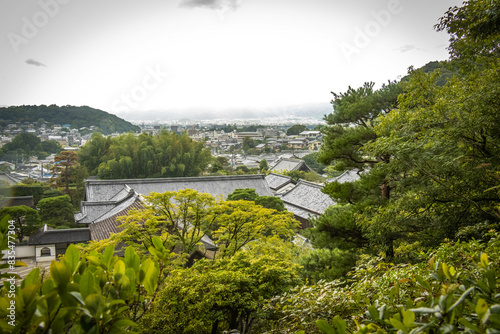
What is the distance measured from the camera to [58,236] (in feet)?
41.5

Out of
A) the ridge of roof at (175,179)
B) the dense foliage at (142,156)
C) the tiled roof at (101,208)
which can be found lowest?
the tiled roof at (101,208)

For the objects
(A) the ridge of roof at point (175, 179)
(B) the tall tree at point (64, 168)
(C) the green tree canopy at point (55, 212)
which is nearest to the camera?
(C) the green tree canopy at point (55, 212)

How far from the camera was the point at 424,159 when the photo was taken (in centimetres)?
462

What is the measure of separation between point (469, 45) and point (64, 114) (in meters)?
42.3

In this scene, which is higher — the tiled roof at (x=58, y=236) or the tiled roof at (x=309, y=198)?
the tiled roof at (x=58, y=236)

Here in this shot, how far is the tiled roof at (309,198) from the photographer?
19.3 m

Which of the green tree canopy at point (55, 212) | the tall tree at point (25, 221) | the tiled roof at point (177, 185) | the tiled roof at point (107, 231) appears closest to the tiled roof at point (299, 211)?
A: the tiled roof at point (177, 185)

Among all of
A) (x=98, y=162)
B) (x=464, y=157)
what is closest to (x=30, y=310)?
(x=464, y=157)

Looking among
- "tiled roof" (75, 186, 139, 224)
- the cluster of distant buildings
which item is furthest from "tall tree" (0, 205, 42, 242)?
the cluster of distant buildings

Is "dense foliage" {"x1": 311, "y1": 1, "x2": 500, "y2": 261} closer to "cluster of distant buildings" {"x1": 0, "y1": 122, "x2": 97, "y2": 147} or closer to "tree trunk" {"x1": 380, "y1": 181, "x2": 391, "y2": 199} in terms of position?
"tree trunk" {"x1": 380, "y1": 181, "x2": 391, "y2": 199}

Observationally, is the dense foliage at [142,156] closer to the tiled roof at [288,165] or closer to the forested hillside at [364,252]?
the tiled roof at [288,165]

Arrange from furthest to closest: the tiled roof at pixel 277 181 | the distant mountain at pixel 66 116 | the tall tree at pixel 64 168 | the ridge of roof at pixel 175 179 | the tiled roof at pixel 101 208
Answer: the tiled roof at pixel 277 181, the distant mountain at pixel 66 116, the tall tree at pixel 64 168, the ridge of roof at pixel 175 179, the tiled roof at pixel 101 208

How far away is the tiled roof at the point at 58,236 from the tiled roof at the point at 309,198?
12570 millimetres

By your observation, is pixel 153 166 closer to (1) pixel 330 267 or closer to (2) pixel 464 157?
(1) pixel 330 267
